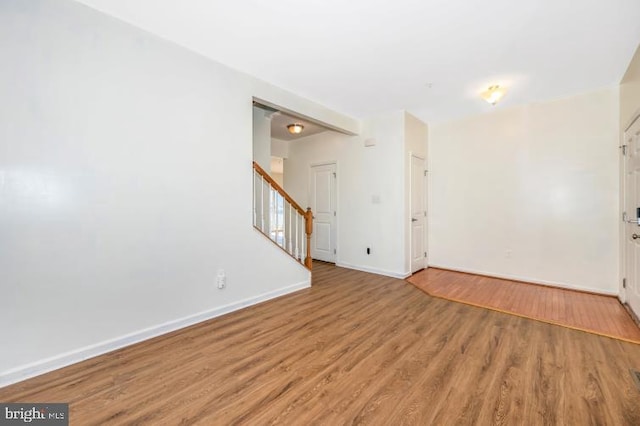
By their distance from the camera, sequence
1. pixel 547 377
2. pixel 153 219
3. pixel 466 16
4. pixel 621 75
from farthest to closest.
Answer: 1. pixel 621 75
2. pixel 153 219
3. pixel 466 16
4. pixel 547 377

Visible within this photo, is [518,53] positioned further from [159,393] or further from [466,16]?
[159,393]

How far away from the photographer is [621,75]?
334 centimetres

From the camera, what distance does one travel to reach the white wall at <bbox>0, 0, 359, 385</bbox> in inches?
76.6

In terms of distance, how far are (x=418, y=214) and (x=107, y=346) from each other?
4673 millimetres

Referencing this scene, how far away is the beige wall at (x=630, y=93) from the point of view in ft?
9.41

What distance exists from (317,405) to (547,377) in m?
1.68

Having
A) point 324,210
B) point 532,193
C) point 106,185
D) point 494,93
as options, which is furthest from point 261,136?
point 532,193

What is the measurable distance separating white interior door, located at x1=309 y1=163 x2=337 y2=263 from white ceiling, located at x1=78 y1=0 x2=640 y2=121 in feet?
7.22

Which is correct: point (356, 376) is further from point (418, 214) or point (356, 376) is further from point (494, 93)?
point (494, 93)

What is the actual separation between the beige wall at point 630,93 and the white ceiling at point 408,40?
11cm

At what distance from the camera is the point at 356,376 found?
199 cm

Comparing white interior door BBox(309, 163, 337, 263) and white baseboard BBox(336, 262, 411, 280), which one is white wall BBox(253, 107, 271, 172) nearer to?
white interior door BBox(309, 163, 337, 263)

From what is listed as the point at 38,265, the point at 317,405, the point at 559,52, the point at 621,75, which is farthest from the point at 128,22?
the point at 621,75

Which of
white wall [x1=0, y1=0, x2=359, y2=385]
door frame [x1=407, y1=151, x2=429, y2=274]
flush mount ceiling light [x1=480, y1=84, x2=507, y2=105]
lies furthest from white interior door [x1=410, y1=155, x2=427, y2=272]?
white wall [x1=0, y1=0, x2=359, y2=385]
